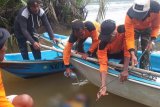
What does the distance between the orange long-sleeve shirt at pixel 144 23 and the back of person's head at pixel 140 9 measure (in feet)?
0.36

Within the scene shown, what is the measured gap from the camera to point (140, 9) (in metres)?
4.37

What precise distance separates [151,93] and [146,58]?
3.03ft

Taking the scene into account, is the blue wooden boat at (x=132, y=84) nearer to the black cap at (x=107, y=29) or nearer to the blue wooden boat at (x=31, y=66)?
the black cap at (x=107, y=29)

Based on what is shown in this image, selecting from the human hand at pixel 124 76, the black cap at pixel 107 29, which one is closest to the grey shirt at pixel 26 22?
the black cap at pixel 107 29

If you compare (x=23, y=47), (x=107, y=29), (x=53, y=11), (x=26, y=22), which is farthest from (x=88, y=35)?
(x=53, y=11)

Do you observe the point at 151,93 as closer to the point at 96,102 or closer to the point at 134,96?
the point at 134,96

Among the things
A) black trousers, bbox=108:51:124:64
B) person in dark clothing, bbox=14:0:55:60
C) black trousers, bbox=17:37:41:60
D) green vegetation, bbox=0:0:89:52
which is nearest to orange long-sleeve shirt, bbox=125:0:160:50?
black trousers, bbox=108:51:124:64

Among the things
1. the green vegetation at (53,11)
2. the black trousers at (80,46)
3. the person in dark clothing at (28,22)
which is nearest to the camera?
the black trousers at (80,46)

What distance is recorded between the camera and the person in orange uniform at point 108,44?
14.4 ft

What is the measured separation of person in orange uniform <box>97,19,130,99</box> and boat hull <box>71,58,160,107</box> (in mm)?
262

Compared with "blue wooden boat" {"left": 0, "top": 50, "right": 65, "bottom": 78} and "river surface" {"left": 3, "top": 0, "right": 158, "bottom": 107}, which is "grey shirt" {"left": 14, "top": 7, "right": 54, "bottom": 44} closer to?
"blue wooden boat" {"left": 0, "top": 50, "right": 65, "bottom": 78}

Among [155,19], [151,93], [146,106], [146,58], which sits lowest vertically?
[146,106]

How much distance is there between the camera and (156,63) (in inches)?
228

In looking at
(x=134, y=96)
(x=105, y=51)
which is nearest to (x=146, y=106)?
(x=134, y=96)
